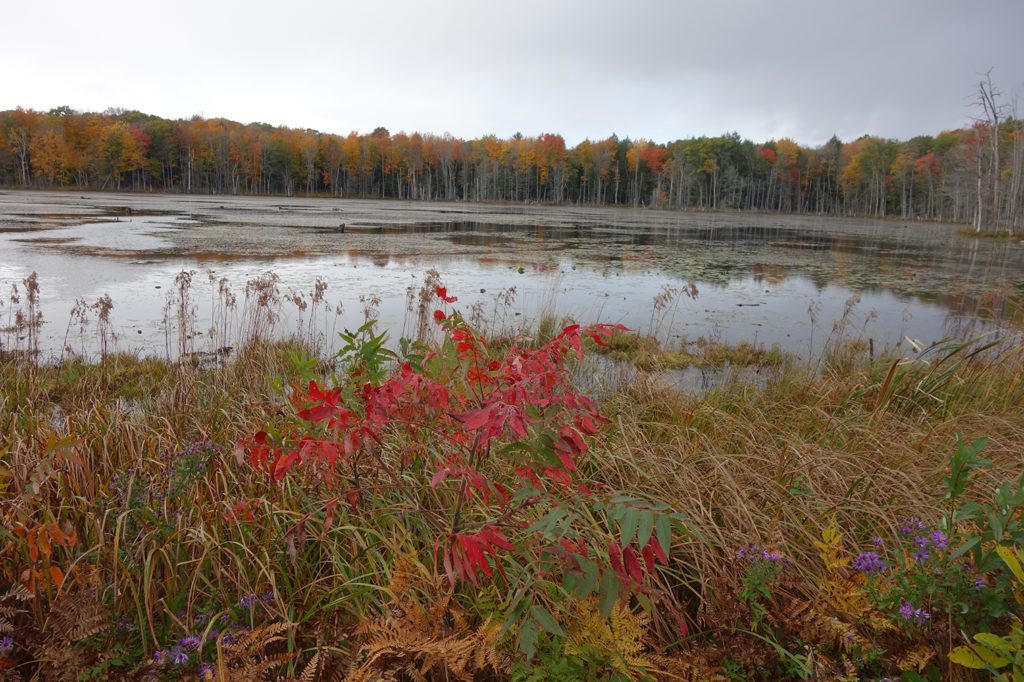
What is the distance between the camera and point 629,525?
4.93 feet

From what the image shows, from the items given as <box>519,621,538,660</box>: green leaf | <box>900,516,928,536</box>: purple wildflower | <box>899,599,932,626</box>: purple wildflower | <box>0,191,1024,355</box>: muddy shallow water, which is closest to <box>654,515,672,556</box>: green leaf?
<box>519,621,538,660</box>: green leaf

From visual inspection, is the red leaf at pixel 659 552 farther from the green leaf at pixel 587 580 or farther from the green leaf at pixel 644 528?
the green leaf at pixel 587 580

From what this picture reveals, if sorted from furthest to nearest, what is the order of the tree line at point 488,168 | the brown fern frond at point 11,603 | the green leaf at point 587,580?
the tree line at point 488,168 → the brown fern frond at point 11,603 → the green leaf at point 587,580

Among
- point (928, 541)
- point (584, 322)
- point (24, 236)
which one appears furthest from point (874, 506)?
point (24, 236)

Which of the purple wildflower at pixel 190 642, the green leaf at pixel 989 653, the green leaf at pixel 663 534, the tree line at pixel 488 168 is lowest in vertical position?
the purple wildflower at pixel 190 642

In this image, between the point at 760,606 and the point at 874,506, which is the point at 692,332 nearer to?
the point at 874,506

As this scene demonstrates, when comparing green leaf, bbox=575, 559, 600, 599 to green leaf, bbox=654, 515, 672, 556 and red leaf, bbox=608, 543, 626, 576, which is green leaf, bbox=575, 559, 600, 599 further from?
green leaf, bbox=654, 515, 672, 556

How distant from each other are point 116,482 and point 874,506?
150 inches

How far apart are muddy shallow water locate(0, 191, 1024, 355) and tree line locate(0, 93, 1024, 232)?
6910cm

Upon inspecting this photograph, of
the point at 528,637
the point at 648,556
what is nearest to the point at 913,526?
the point at 648,556

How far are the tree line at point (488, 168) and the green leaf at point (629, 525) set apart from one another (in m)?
88.1

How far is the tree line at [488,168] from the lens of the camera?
88.0m

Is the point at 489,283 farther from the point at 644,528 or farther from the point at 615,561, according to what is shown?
the point at 644,528

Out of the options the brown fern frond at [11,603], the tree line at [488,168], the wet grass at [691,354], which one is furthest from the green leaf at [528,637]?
the tree line at [488,168]
